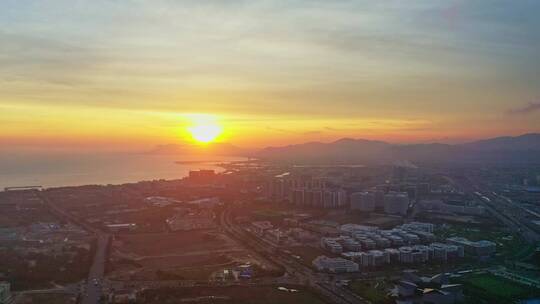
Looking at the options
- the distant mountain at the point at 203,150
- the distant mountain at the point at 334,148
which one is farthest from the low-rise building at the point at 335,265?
the distant mountain at the point at 203,150

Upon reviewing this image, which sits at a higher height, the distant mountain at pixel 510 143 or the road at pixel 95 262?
the distant mountain at pixel 510 143

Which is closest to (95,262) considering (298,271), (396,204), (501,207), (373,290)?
(298,271)

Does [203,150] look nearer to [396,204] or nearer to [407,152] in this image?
[407,152]

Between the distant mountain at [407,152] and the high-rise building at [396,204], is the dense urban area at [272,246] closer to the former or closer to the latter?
the high-rise building at [396,204]

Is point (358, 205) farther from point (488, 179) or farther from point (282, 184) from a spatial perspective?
point (488, 179)

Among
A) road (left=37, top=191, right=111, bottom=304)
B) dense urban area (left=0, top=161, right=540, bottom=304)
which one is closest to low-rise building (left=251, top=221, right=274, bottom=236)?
dense urban area (left=0, top=161, right=540, bottom=304)

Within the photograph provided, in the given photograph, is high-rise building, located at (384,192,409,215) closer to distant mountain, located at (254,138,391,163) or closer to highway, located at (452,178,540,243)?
highway, located at (452,178,540,243)
